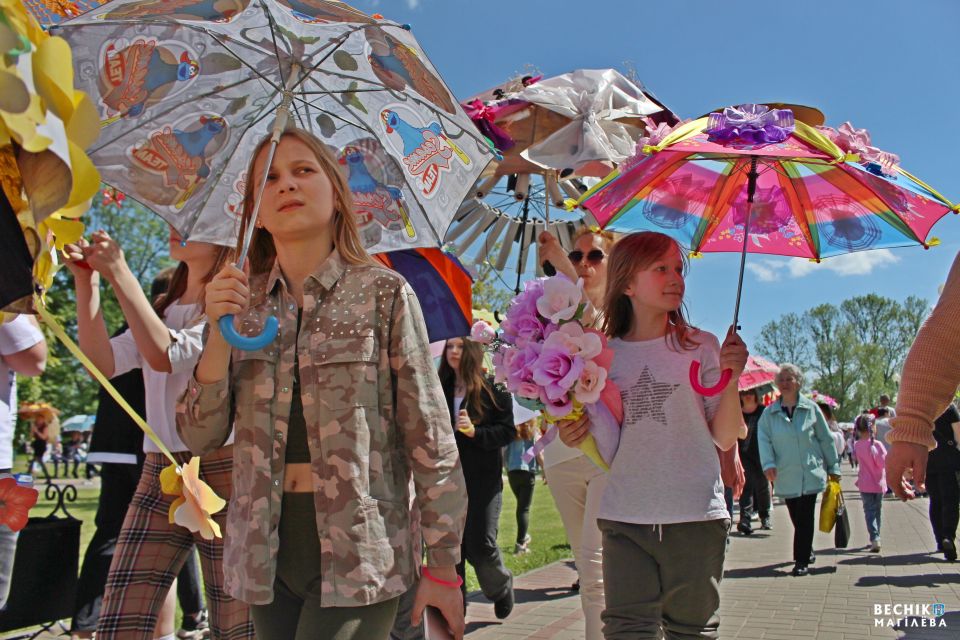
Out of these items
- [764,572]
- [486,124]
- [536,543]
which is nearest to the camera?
[486,124]

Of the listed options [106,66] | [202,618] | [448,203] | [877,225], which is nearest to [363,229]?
[448,203]

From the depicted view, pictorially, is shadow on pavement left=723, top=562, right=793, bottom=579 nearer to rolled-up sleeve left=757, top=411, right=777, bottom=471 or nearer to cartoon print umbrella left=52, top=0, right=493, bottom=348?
rolled-up sleeve left=757, top=411, right=777, bottom=471

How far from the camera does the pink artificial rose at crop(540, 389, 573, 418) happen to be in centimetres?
323

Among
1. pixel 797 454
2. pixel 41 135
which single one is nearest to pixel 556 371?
pixel 41 135

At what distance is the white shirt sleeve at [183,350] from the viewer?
330 cm

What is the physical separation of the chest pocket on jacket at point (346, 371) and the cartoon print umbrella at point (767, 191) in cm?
149

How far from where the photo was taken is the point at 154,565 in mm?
3088

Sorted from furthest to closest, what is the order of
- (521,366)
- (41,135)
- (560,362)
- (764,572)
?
(764,572), (521,366), (560,362), (41,135)

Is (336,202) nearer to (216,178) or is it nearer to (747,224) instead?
(216,178)

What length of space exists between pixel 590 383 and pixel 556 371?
0.45 feet

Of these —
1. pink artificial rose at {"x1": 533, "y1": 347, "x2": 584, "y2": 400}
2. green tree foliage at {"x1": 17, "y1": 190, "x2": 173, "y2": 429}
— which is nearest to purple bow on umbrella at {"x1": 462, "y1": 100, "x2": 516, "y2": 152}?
pink artificial rose at {"x1": 533, "y1": 347, "x2": 584, "y2": 400}

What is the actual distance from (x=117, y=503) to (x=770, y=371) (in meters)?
13.8

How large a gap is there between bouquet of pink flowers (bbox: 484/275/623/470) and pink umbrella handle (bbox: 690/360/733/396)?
0.32 m

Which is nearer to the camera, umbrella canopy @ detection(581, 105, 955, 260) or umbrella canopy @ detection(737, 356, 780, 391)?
umbrella canopy @ detection(581, 105, 955, 260)
